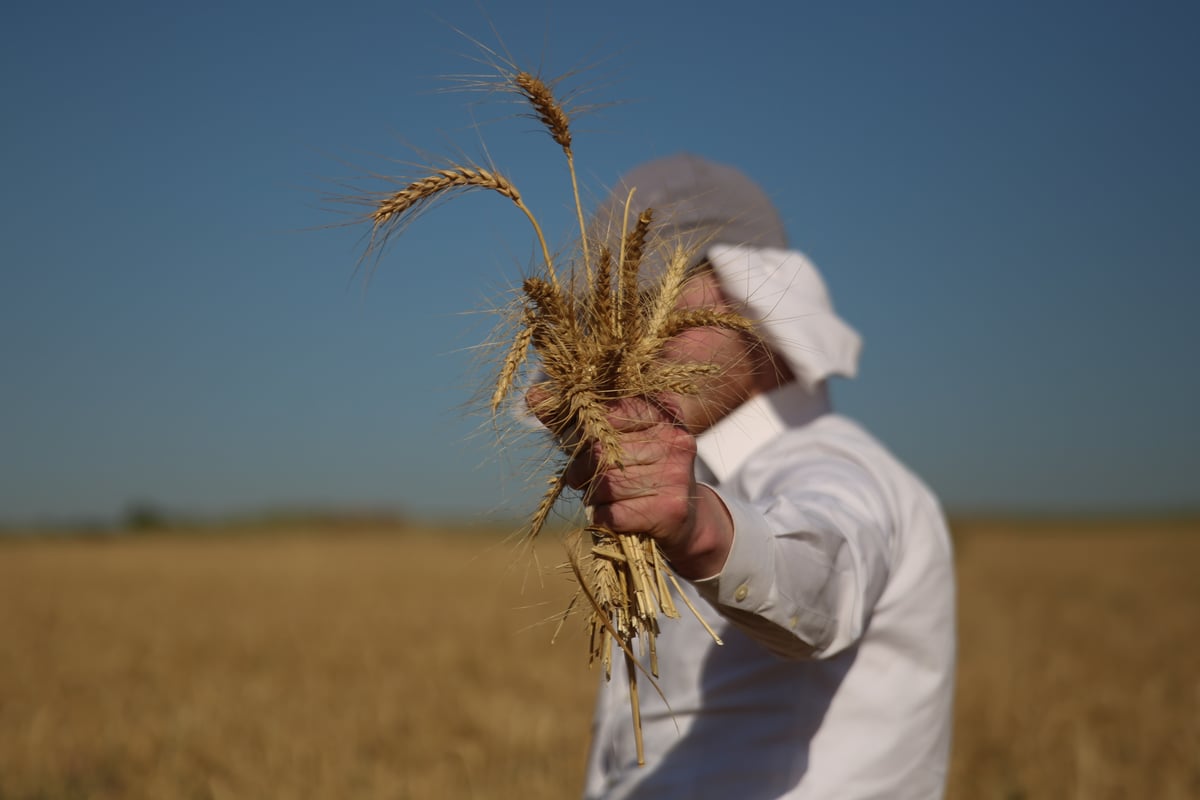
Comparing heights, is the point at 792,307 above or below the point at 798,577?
above

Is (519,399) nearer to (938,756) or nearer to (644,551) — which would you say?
(644,551)

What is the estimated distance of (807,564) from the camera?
138cm

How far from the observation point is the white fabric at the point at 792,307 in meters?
1.73

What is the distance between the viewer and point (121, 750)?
489cm

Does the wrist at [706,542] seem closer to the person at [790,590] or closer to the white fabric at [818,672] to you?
the person at [790,590]

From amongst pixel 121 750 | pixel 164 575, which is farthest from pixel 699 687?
pixel 164 575

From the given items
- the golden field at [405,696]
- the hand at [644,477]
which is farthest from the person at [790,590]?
the golden field at [405,696]

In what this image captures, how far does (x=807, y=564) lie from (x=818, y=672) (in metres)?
0.46

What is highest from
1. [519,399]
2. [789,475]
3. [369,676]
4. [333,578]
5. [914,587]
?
[519,399]

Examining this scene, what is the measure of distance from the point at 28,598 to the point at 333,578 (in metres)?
4.36

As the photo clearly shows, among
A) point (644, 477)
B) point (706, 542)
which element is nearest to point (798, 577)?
point (706, 542)

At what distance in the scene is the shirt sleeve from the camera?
4.23 feet

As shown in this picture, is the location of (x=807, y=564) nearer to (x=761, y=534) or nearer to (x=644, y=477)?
(x=761, y=534)

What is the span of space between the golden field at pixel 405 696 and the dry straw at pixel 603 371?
85 millimetres
